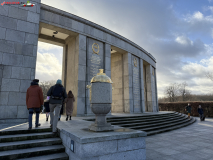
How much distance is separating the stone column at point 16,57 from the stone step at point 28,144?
163 inches

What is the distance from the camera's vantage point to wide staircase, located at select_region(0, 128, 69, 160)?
3998mm

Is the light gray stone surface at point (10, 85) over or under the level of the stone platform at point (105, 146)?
over

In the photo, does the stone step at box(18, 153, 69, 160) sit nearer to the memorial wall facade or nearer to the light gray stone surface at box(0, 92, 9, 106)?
the memorial wall facade

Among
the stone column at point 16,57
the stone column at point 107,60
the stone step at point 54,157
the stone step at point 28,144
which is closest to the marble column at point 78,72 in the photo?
the stone column at point 107,60

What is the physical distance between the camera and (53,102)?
199 inches

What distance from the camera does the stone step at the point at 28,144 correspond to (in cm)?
416

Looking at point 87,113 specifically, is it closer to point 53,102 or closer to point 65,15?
point 53,102

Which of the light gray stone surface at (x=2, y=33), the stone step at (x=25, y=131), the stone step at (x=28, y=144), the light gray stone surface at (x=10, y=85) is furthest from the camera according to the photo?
the light gray stone surface at (x=2, y=33)

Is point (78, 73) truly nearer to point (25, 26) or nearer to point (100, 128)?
point (25, 26)

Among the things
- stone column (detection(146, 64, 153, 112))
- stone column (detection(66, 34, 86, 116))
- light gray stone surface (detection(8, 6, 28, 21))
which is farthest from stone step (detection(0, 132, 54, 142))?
stone column (detection(146, 64, 153, 112))

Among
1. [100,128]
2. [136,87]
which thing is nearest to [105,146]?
[100,128]

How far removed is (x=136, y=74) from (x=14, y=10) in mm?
12623

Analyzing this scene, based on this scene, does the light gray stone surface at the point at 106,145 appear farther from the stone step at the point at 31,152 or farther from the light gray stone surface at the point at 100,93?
the light gray stone surface at the point at 100,93

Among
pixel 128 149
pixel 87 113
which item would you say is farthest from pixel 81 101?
pixel 128 149
